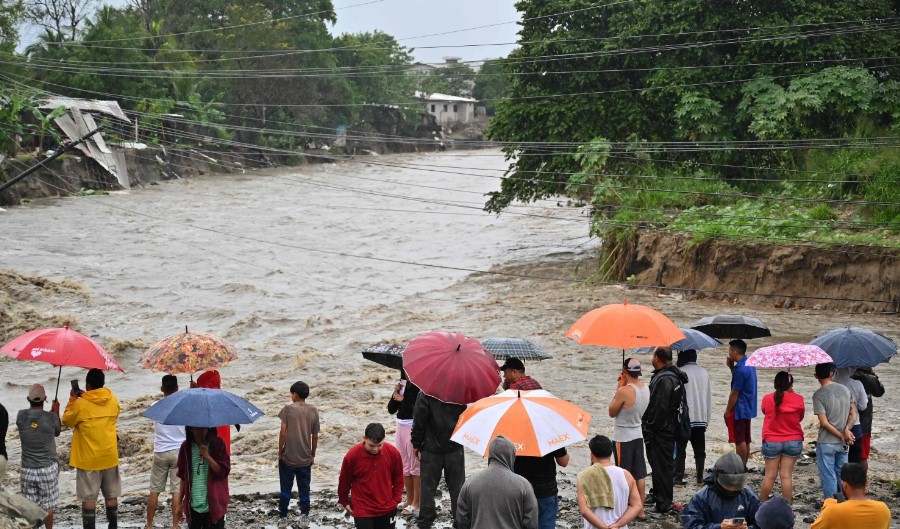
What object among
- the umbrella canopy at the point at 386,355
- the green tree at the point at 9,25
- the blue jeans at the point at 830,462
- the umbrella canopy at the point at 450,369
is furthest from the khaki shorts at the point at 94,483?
the green tree at the point at 9,25

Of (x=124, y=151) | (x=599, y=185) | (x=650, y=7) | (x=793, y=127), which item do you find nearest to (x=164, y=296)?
(x=599, y=185)

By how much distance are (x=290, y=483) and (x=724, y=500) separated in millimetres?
4960

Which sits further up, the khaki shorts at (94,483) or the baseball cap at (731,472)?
the baseball cap at (731,472)

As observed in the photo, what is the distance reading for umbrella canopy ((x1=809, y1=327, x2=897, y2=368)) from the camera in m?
9.59

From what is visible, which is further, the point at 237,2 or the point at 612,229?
the point at 237,2

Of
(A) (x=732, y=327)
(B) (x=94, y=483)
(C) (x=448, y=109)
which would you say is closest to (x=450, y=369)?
(B) (x=94, y=483)

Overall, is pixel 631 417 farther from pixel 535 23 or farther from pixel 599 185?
pixel 535 23

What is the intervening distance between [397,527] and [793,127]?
23.3 m

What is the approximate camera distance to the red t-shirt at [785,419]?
934 centimetres

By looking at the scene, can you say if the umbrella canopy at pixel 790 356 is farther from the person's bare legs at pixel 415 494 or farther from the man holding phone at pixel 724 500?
the person's bare legs at pixel 415 494

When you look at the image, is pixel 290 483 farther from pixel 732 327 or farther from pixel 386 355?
pixel 732 327

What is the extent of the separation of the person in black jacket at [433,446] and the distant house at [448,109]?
92049 mm

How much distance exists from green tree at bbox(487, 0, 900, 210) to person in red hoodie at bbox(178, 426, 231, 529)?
24.2 m

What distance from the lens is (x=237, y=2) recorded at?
71.9 m
